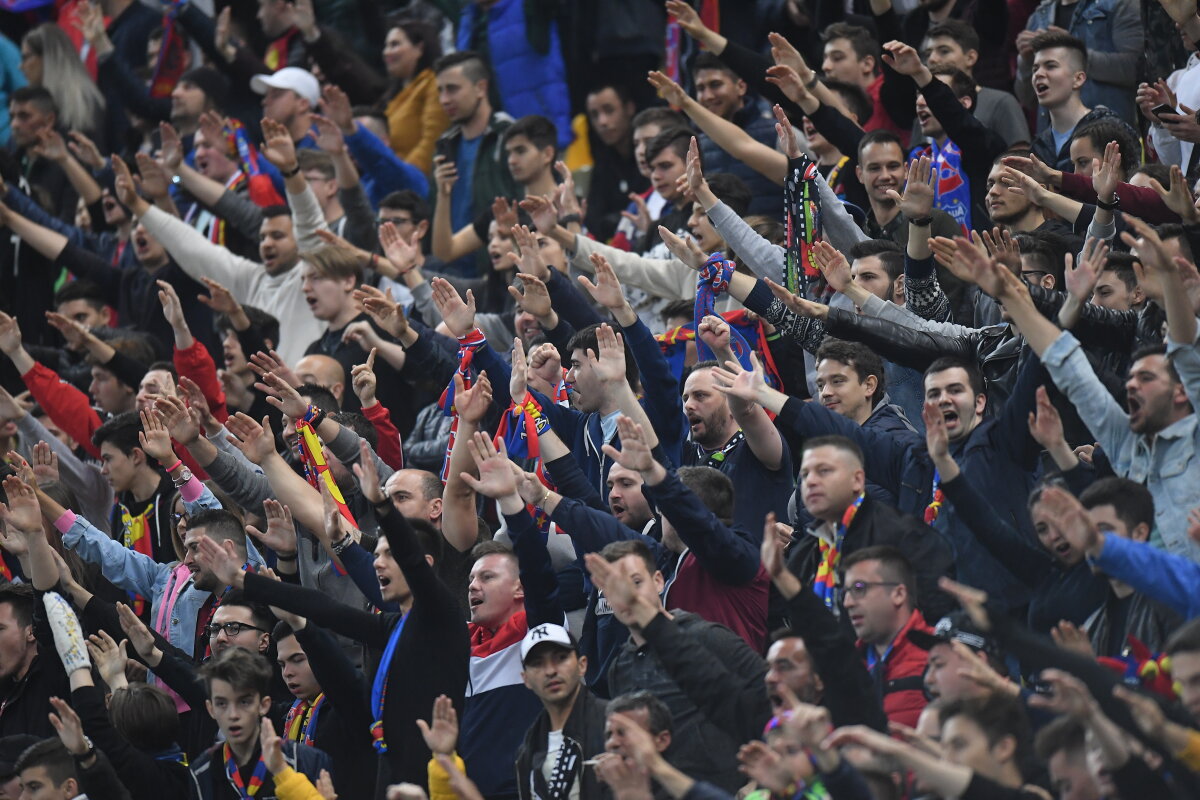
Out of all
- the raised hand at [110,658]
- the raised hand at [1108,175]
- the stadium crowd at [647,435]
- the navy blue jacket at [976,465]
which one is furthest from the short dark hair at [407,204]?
the raised hand at [1108,175]

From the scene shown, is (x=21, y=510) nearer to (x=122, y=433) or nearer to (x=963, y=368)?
(x=122, y=433)

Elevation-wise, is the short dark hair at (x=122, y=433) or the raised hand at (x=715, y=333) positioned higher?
the raised hand at (x=715, y=333)

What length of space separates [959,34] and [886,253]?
1919mm

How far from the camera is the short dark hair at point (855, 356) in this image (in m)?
8.05

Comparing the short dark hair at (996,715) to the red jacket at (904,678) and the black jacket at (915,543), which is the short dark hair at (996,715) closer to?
the red jacket at (904,678)

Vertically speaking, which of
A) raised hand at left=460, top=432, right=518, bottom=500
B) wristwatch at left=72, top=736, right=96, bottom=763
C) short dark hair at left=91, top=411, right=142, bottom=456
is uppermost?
raised hand at left=460, top=432, right=518, bottom=500

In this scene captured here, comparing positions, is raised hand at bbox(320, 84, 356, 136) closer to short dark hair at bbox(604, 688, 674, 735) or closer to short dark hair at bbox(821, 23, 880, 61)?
short dark hair at bbox(821, 23, 880, 61)

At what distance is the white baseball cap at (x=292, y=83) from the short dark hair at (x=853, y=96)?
395 centimetres

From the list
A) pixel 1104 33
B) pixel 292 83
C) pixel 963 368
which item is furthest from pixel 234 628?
pixel 1104 33

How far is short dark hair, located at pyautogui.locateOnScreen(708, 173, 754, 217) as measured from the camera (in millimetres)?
9867

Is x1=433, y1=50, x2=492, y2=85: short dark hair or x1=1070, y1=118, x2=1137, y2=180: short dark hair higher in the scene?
x1=1070, y1=118, x2=1137, y2=180: short dark hair

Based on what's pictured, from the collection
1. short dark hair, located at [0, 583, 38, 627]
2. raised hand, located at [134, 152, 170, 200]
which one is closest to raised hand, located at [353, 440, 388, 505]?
short dark hair, located at [0, 583, 38, 627]

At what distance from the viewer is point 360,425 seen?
366 inches

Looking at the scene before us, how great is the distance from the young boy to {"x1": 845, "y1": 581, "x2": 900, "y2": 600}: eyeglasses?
7.39 feet
